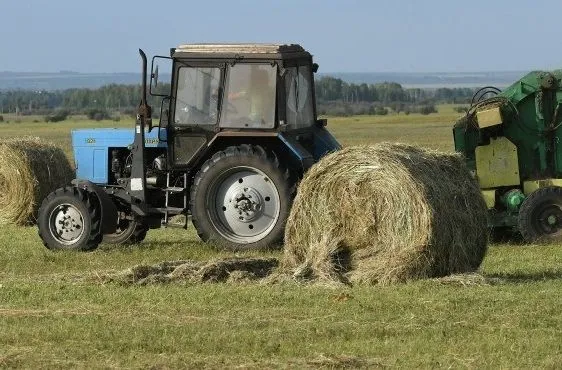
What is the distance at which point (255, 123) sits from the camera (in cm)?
1494

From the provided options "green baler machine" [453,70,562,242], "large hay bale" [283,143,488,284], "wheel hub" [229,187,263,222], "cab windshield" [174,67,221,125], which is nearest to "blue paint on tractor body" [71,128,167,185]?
"cab windshield" [174,67,221,125]

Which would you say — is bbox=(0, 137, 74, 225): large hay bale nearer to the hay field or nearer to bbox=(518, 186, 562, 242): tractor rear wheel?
the hay field

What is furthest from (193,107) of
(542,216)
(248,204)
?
(542,216)

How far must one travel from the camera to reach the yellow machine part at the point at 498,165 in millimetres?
16172

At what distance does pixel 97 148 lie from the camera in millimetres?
16266

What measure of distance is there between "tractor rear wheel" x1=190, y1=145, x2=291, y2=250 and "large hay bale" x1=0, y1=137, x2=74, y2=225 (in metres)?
5.73

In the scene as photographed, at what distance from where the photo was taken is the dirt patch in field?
11953 millimetres

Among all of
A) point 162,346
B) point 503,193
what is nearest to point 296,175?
point 503,193

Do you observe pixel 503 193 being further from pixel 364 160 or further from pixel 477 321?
pixel 477 321

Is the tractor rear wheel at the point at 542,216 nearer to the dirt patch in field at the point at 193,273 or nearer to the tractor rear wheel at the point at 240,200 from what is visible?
the tractor rear wheel at the point at 240,200

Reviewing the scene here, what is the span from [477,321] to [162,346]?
244 cm

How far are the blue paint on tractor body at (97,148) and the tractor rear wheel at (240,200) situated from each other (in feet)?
5.16

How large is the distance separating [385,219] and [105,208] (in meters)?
4.54

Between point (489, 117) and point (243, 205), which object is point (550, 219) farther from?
point (243, 205)
